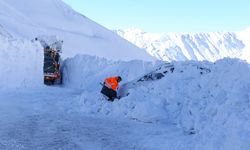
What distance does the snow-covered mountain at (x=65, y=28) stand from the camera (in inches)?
1909

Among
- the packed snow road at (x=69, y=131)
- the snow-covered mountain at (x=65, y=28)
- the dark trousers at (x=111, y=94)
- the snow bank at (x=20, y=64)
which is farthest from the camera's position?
the snow-covered mountain at (x=65, y=28)

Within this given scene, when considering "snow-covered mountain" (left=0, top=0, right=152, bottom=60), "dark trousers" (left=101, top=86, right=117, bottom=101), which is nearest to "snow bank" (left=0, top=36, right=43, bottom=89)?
"dark trousers" (left=101, top=86, right=117, bottom=101)

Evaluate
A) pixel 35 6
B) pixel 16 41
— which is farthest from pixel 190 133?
Result: pixel 35 6

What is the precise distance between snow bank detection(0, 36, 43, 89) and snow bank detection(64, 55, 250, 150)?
5.22 m

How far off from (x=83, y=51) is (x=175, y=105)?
3910 centimetres

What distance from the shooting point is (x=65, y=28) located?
56.6 m

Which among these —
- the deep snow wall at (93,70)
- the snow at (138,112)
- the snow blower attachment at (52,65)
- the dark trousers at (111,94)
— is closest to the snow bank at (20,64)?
the snow at (138,112)

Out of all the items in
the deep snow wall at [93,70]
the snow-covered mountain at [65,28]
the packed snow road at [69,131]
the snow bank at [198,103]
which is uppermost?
the snow-covered mountain at [65,28]

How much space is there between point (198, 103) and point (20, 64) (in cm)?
1137

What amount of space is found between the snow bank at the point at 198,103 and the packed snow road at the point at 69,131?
49 cm

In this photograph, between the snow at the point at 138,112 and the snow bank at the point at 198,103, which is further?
the snow at the point at 138,112

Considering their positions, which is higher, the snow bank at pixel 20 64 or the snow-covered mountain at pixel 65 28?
the snow-covered mountain at pixel 65 28

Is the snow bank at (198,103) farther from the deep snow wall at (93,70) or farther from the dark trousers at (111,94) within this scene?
the deep snow wall at (93,70)

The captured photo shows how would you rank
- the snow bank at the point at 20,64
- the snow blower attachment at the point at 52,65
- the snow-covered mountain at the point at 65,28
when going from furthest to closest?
the snow-covered mountain at the point at 65,28 → the snow blower attachment at the point at 52,65 → the snow bank at the point at 20,64
